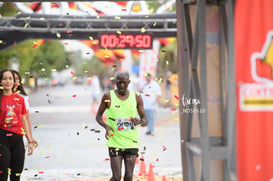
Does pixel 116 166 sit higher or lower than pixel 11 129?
lower

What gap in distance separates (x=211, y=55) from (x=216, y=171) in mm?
1315

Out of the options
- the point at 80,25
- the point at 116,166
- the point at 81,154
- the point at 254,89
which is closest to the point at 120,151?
the point at 116,166

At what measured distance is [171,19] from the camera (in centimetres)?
2053

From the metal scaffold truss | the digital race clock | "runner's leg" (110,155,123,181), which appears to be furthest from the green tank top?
the metal scaffold truss

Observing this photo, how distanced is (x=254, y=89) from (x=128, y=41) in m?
15.2

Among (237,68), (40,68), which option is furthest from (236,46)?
(40,68)

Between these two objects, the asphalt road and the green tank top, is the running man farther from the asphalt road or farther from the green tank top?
the asphalt road

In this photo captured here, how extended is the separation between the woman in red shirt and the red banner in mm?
3837

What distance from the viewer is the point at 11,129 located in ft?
24.8

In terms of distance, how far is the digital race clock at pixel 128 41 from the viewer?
1964 centimetres

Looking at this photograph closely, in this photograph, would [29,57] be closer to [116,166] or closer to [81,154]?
[81,154]

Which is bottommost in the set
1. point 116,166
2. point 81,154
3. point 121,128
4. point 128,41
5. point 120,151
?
point 81,154

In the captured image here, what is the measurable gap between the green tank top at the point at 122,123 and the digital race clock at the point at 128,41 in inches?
470

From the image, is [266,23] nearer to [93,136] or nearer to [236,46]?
[236,46]
